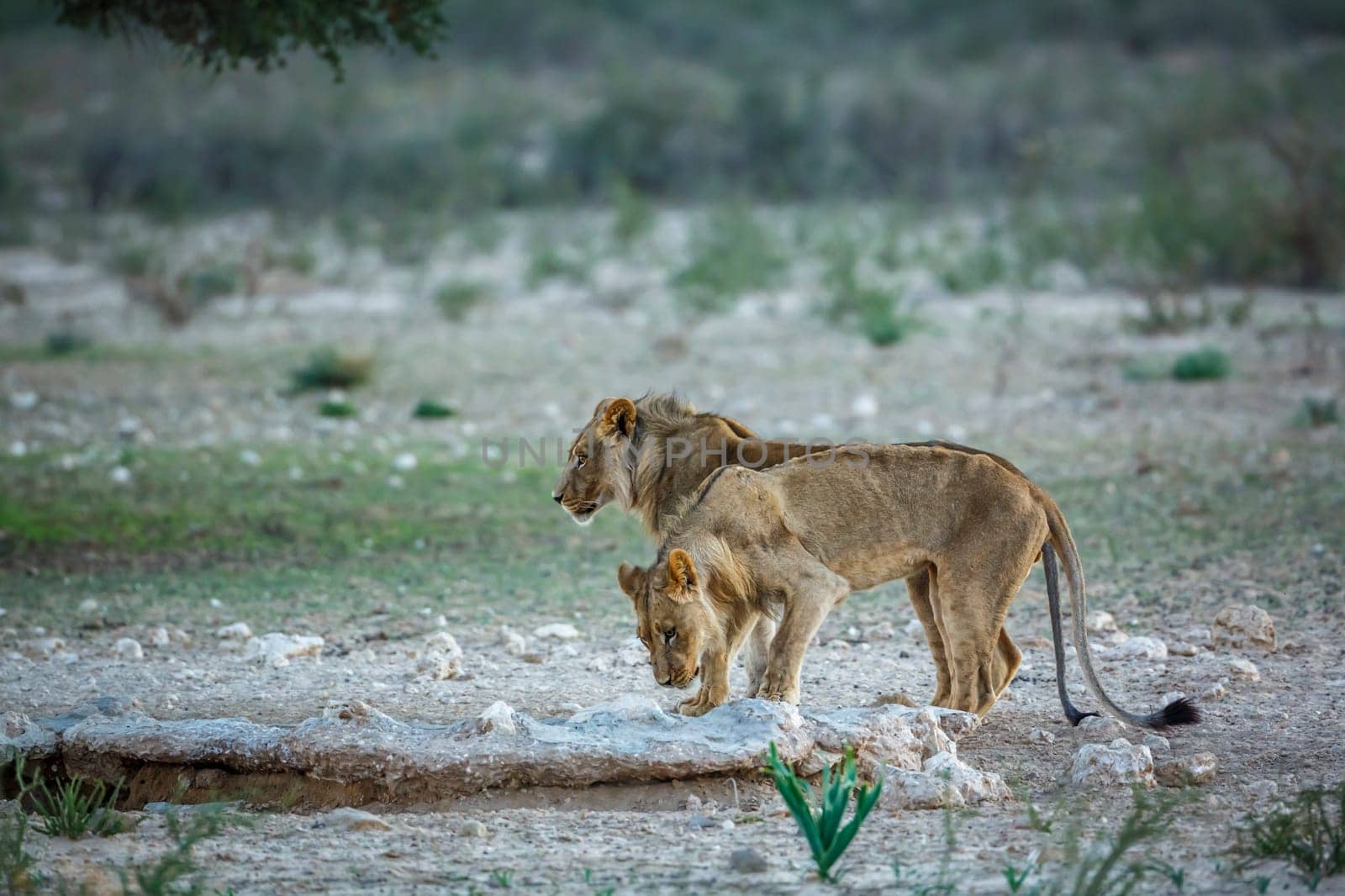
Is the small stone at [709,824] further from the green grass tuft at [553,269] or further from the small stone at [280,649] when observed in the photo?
the green grass tuft at [553,269]

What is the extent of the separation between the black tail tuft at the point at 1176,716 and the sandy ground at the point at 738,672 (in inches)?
6.3

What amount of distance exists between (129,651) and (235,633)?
57 centimetres

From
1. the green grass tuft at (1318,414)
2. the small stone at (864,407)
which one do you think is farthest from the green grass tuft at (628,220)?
the green grass tuft at (1318,414)

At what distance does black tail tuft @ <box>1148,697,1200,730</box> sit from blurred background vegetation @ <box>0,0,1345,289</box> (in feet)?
42.1

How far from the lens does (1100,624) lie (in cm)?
816

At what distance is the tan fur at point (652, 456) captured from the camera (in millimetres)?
7332

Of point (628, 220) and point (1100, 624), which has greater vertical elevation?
point (628, 220)

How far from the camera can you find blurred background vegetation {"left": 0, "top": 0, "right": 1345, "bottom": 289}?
2109cm

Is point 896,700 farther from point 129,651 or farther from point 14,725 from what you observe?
point 129,651

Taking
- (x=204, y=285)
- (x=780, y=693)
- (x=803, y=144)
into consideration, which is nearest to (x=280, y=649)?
(x=780, y=693)

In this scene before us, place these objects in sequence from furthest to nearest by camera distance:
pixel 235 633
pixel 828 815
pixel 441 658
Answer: pixel 235 633
pixel 441 658
pixel 828 815

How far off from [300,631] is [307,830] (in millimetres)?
3260

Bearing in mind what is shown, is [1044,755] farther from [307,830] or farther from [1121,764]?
[307,830]

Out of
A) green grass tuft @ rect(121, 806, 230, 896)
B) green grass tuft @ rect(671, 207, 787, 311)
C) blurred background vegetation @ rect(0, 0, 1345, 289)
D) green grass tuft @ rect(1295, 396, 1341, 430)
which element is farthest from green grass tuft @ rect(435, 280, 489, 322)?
green grass tuft @ rect(121, 806, 230, 896)
